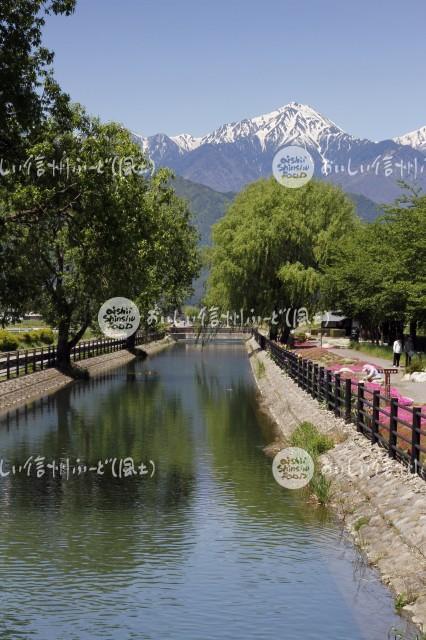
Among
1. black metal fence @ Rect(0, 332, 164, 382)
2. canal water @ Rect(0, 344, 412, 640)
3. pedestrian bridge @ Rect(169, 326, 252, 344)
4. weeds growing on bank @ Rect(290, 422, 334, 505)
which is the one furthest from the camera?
pedestrian bridge @ Rect(169, 326, 252, 344)

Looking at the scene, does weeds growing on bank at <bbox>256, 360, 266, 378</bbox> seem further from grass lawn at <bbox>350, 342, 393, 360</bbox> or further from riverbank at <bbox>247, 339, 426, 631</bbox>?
riverbank at <bbox>247, 339, 426, 631</bbox>

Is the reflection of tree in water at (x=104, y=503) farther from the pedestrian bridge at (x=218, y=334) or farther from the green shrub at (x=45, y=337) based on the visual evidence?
the pedestrian bridge at (x=218, y=334)

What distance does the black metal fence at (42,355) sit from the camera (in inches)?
1981

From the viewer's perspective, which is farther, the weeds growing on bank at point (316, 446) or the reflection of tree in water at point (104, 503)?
the weeds growing on bank at point (316, 446)

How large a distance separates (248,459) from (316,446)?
3.25m

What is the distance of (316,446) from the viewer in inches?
1072

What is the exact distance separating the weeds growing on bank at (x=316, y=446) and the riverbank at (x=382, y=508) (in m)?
0.23

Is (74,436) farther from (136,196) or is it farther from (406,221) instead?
(406,221)

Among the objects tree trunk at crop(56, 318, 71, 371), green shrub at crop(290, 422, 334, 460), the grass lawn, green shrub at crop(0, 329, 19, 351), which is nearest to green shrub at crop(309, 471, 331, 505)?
green shrub at crop(290, 422, 334, 460)

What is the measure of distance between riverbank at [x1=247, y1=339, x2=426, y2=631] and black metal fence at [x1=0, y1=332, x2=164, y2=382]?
2458 cm

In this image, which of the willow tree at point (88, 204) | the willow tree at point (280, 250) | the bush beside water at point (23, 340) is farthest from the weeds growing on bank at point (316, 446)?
the bush beside water at point (23, 340)

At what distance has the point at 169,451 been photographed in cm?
3106

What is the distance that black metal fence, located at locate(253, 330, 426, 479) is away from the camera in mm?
19438

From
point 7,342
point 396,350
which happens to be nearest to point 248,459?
point 396,350
